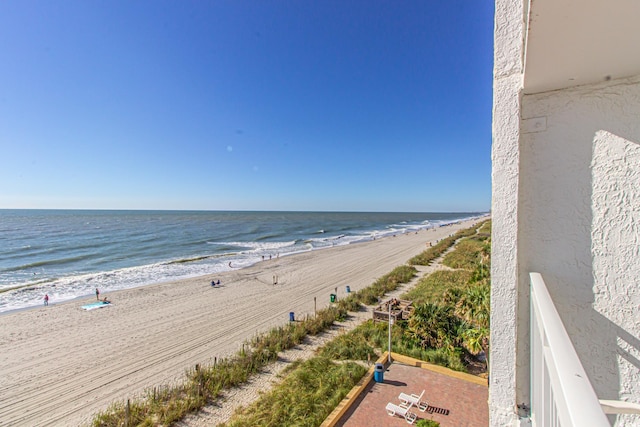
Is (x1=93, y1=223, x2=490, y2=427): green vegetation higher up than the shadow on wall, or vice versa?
the shadow on wall

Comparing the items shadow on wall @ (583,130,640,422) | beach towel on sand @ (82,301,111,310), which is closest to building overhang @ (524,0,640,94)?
shadow on wall @ (583,130,640,422)

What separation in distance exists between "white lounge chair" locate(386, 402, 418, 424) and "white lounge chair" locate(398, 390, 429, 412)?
140 mm

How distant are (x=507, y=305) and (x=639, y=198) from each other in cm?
94

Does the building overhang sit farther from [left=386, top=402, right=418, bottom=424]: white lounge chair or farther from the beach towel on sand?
the beach towel on sand

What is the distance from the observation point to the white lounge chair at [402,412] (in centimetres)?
614

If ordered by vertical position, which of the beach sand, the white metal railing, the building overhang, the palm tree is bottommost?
the beach sand

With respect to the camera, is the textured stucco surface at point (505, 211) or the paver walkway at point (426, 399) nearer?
the textured stucco surface at point (505, 211)

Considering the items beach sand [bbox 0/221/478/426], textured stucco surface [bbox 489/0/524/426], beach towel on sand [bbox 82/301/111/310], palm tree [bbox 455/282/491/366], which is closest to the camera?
textured stucco surface [bbox 489/0/524/426]

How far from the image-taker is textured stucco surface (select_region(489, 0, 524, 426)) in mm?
2002

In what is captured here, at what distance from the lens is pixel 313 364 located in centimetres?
884

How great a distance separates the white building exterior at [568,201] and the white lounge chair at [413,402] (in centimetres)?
522

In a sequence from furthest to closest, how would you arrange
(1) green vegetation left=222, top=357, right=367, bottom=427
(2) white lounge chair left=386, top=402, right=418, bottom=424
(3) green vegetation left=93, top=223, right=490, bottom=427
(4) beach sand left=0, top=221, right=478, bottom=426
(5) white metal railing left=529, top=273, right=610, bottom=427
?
1. (4) beach sand left=0, top=221, right=478, bottom=426
2. (3) green vegetation left=93, top=223, right=490, bottom=427
3. (1) green vegetation left=222, top=357, right=367, bottom=427
4. (2) white lounge chair left=386, top=402, right=418, bottom=424
5. (5) white metal railing left=529, top=273, right=610, bottom=427

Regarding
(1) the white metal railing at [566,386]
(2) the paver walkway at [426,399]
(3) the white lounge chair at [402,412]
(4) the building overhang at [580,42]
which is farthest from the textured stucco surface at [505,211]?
(2) the paver walkway at [426,399]

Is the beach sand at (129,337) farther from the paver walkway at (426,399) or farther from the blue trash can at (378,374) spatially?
the paver walkway at (426,399)
